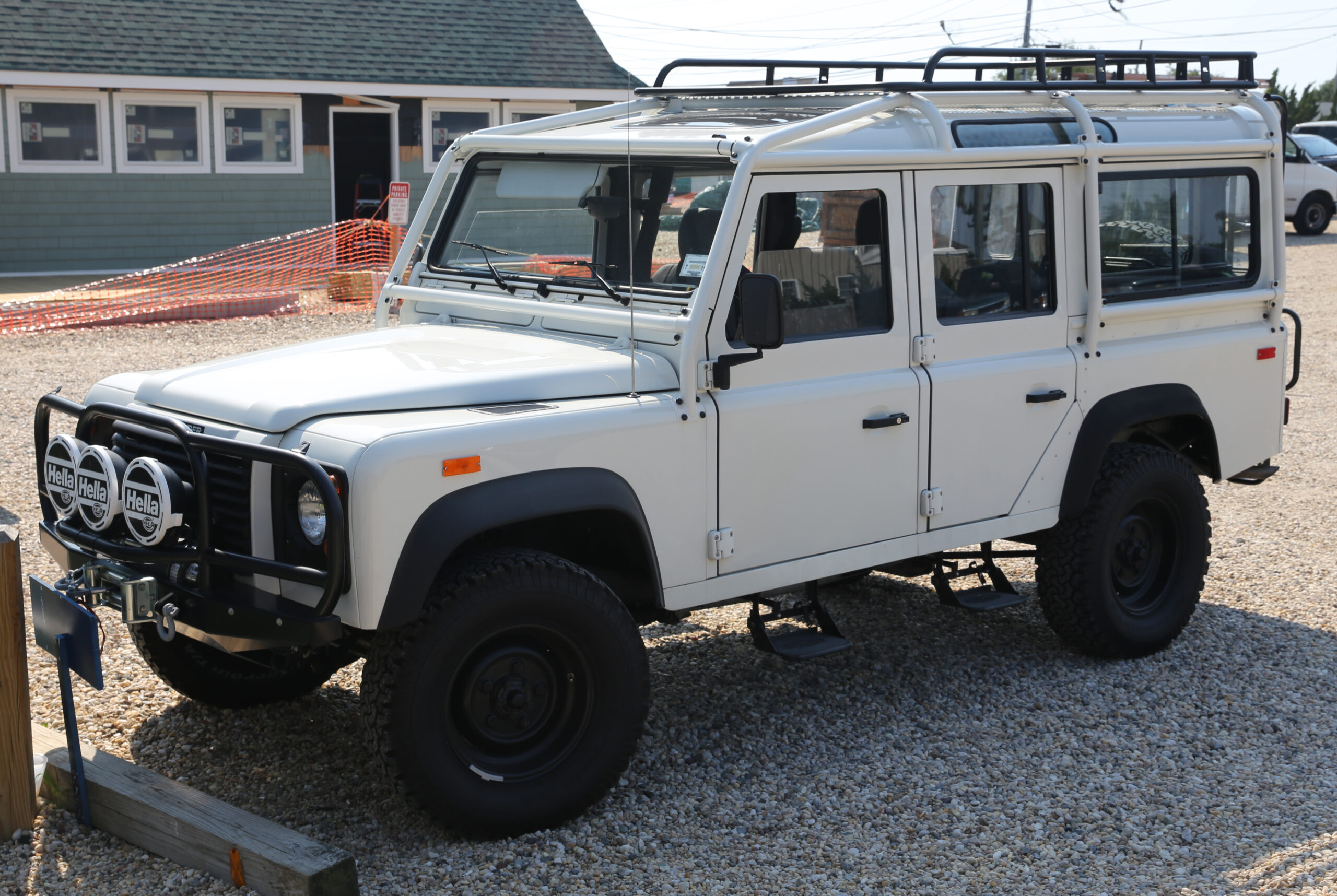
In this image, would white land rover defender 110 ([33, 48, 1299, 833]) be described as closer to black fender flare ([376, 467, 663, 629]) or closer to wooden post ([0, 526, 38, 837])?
black fender flare ([376, 467, 663, 629])

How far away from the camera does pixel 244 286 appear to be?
17.5 meters

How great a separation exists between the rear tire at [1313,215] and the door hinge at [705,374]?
24.5 m

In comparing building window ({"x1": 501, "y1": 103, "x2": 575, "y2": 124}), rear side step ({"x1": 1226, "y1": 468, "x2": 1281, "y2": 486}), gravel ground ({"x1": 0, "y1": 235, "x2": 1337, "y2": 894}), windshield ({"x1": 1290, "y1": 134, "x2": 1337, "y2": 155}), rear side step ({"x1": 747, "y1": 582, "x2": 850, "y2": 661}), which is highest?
windshield ({"x1": 1290, "y1": 134, "x2": 1337, "y2": 155})

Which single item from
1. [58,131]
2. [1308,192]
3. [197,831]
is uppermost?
[58,131]

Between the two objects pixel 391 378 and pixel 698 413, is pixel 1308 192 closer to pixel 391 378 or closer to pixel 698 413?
pixel 698 413

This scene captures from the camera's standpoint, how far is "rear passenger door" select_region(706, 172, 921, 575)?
4.35m

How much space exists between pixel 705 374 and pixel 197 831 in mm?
1940

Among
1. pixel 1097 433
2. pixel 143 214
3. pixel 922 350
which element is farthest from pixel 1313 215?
pixel 922 350

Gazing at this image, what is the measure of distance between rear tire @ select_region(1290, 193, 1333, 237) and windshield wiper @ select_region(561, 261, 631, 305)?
24.1m

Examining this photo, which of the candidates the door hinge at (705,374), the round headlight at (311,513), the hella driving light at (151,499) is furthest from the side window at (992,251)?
the hella driving light at (151,499)

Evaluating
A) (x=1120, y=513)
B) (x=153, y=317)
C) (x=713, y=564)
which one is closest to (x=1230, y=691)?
(x=1120, y=513)

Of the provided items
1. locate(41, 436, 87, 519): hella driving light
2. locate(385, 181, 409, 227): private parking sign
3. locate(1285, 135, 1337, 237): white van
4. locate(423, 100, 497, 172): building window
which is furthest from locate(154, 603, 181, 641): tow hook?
locate(1285, 135, 1337, 237): white van

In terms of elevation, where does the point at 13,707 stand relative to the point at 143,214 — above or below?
below

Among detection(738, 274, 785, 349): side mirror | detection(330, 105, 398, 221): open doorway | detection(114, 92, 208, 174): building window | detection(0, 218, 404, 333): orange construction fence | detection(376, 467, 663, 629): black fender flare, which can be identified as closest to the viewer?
detection(376, 467, 663, 629): black fender flare
